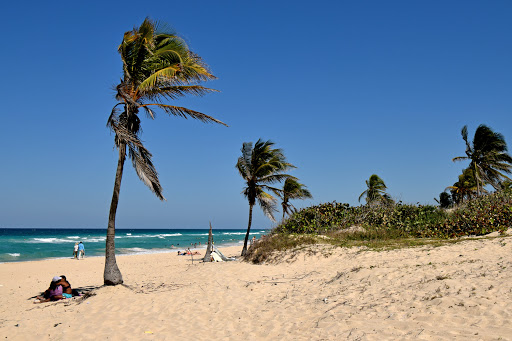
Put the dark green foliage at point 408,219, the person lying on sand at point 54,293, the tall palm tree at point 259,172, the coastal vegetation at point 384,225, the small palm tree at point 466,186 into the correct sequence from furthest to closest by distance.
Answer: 1. the small palm tree at point 466,186
2. the tall palm tree at point 259,172
3. the dark green foliage at point 408,219
4. the coastal vegetation at point 384,225
5. the person lying on sand at point 54,293

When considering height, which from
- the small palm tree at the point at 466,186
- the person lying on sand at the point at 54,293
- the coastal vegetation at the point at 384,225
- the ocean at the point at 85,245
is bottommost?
the ocean at the point at 85,245

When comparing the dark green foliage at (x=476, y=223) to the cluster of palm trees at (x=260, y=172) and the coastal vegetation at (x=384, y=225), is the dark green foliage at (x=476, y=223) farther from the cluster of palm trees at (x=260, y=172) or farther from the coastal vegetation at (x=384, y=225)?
the cluster of palm trees at (x=260, y=172)

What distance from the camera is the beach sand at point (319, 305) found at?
18.3 feet

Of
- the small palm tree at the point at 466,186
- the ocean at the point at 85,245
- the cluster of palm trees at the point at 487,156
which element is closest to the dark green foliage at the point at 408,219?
the ocean at the point at 85,245

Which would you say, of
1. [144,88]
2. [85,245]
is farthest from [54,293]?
[85,245]

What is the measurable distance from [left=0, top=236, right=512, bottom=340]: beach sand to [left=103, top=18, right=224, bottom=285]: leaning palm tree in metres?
2.46

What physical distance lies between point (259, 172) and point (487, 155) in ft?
58.3

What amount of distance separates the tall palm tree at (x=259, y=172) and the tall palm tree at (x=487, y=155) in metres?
15.5

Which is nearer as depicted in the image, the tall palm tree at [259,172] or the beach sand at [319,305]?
the beach sand at [319,305]

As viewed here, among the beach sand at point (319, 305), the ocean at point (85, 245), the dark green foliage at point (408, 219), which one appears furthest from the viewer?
the ocean at point (85, 245)

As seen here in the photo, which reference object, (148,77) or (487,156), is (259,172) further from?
(487,156)

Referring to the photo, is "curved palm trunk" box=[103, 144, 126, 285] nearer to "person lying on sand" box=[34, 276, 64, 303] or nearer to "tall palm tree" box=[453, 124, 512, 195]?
"person lying on sand" box=[34, 276, 64, 303]

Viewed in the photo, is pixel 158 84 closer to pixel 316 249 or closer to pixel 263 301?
pixel 263 301

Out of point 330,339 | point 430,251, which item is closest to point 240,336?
point 330,339
